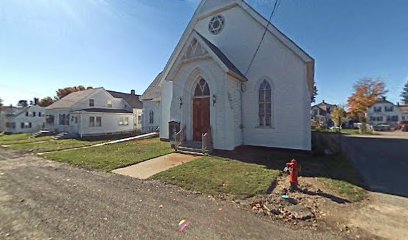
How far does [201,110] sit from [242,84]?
9.82 ft

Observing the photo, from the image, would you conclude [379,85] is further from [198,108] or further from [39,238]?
[39,238]

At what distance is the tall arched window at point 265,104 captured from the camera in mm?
12258

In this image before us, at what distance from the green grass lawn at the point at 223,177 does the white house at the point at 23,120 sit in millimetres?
47292

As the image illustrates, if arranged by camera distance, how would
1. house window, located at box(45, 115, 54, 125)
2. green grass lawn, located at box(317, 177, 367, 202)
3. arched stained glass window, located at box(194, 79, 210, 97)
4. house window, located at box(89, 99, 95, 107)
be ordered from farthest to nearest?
house window, located at box(45, 115, 54, 125), house window, located at box(89, 99, 95, 107), arched stained glass window, located at box(194, 79, 210, 97), green grass lawn, located at box(317, 177, 367, 202)

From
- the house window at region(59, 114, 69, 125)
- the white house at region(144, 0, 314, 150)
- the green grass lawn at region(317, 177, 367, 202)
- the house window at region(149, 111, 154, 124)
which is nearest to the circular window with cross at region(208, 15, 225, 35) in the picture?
the white house at region(144, 0, 314, 150)

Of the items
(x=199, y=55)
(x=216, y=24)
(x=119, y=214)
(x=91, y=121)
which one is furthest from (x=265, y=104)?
(x=91, y=121)

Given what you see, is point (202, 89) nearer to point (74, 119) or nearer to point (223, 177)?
point (223, 177)

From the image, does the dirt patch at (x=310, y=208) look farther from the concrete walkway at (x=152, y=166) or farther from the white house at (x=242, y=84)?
the white house at (x=242, y=84)

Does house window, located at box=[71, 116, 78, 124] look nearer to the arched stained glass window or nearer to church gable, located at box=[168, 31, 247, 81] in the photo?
church gable, located at box=[168, 31, 247, 81]

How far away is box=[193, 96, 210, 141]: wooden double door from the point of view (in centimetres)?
1246

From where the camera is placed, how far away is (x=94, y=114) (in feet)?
91.7

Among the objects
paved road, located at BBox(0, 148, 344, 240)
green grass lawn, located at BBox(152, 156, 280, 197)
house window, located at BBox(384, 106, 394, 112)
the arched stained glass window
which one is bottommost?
paved road, located at BBox(0, 148, 344, 240)

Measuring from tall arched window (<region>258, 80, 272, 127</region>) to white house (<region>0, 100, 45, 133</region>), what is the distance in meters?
47.3

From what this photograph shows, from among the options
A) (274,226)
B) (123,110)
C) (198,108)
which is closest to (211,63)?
(198,108)
